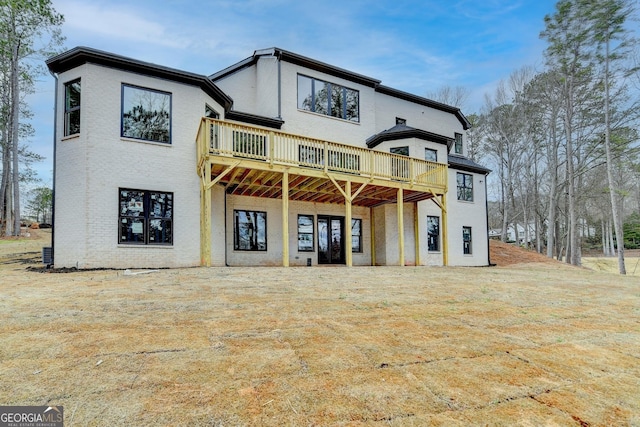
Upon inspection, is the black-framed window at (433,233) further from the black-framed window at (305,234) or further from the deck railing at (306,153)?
the black-framed window at (305,234)

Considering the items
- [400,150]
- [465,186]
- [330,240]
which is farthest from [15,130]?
[465,186]

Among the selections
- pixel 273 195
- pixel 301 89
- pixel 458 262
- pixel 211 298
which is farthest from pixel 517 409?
pixel 458 262

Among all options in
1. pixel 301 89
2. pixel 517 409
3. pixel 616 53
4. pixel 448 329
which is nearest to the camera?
pixel 517 409

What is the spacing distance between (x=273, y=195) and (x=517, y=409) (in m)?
12.4

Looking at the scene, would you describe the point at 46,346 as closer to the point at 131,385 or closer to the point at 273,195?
the point at 131,385

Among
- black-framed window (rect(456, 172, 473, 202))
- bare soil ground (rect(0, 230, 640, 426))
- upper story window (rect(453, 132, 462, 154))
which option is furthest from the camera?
upper story window (rect(453, 132, 462, 154))

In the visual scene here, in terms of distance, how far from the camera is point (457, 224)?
17.8 metres

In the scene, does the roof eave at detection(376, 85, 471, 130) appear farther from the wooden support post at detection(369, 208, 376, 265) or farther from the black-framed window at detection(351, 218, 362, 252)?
the black-framed window at detection(351, 218, 362, 252)

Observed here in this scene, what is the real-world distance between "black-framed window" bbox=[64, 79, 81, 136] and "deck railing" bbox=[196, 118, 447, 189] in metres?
3.51

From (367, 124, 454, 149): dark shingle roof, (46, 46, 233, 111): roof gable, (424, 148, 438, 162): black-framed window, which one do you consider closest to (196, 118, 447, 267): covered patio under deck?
(46, 46, 233, 111): roof gable

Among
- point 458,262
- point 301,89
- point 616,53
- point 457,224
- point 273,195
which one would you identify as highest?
point 616,53

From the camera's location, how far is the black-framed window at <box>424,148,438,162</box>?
54.6 ft

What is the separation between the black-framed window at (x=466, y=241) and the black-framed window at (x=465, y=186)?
1.59 m

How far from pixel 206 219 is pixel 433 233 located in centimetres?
1119
